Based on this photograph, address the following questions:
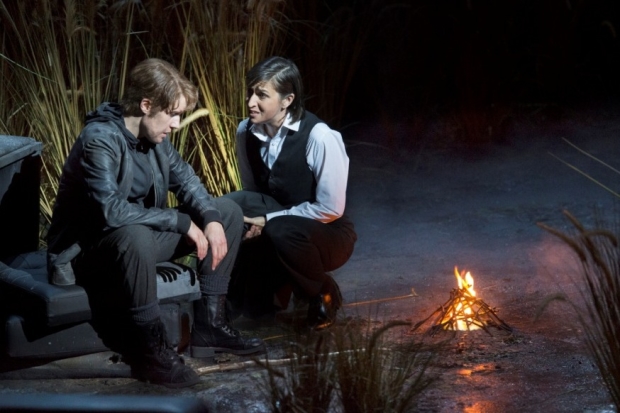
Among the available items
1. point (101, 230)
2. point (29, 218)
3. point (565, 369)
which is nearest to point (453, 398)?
point (565, 369)

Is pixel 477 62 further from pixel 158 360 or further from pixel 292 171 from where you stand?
pixel 158 360

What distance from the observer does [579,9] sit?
27.0 feet

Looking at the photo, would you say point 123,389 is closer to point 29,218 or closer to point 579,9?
point 29,218

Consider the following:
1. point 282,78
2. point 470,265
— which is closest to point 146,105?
point 282,78

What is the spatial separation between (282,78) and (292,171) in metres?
0.39

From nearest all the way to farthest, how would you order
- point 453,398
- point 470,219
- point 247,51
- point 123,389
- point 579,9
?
point 453,398 < point 123,389 < point 247,51 < point 470,219 < point 579,9

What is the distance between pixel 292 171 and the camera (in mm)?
4488

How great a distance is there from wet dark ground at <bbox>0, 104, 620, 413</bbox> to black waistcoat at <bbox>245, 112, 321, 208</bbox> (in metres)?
0.52

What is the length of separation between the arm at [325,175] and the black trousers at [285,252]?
0.18 ft

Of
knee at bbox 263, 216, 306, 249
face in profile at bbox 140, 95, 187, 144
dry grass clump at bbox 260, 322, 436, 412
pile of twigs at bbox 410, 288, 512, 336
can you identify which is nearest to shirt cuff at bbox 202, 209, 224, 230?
knee at bbox 263, 216, 306, 249

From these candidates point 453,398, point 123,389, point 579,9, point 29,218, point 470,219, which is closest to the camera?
point 453,398

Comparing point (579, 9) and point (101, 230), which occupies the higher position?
point (579, 9)

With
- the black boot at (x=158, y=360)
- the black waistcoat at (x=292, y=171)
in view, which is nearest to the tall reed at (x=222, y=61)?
the black waistcoat at (x=292, y=171)

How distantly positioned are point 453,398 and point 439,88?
5.10 m
